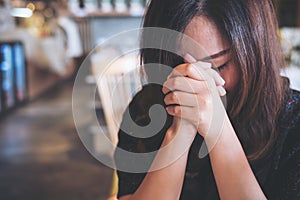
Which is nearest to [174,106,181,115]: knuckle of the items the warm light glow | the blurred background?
the blurred background

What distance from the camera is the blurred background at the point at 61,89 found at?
973 mm

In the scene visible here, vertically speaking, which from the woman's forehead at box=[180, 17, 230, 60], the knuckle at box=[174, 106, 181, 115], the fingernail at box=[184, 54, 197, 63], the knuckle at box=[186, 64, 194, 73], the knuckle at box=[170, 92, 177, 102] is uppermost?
the woman's forehead at box=[180, 17, 230, 60]

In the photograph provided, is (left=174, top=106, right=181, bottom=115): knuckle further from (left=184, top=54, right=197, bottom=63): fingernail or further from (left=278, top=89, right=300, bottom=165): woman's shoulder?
(left=278, top=89, right=300, bottom=165): woman's shoulder

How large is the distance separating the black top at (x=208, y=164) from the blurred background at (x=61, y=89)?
0.23 ft

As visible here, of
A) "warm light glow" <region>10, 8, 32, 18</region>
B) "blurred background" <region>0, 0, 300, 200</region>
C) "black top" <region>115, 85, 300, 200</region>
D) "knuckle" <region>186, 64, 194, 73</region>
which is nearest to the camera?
"knuckle" <region>186, 64, 194, 73</region>

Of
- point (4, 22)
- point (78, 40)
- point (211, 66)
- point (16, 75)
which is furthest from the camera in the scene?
point (78, 40)

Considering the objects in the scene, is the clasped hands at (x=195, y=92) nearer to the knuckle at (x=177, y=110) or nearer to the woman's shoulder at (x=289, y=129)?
the knuckle at (x=177, y=110)

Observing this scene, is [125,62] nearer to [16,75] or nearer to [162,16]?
[162,16]

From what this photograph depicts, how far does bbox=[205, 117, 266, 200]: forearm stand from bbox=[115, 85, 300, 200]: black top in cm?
5

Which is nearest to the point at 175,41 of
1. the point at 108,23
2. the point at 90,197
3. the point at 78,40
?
the point at 90,197

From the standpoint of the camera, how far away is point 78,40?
18.6 ft

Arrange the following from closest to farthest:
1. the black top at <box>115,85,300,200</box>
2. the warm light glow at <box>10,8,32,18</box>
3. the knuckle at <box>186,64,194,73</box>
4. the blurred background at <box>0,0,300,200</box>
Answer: the knuckle at <box>186,64,194,73</box> → the black top at <box>115,85,300,200</box> → the blurred background at <box>0,0,300,200</box> → the warm light glow at <box>10,8,32,18</box>

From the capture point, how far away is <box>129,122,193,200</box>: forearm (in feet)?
1.73

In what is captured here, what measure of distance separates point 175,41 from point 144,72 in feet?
0.35
